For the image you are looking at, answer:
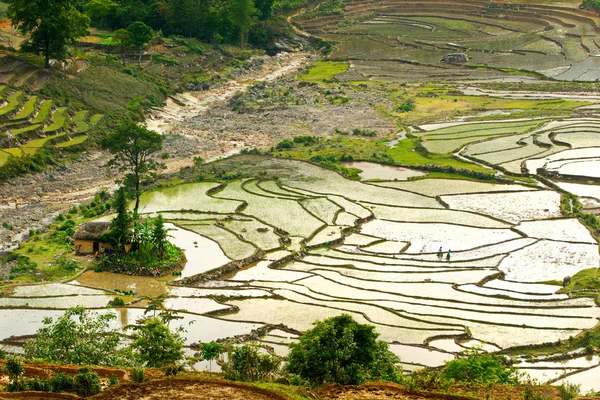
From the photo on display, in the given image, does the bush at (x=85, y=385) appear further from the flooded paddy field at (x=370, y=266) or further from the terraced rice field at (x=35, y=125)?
the terraced rice field at (x=35, y=125)

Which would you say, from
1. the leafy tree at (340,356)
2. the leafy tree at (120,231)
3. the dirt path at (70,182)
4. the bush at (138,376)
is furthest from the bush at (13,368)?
the dirt path at (70,182)

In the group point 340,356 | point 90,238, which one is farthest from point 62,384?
point 90,238

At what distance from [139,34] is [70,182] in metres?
23.1

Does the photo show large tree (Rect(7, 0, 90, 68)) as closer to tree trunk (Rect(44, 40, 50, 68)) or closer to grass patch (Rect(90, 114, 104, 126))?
tree trunk (Rect(44, 40, 50, 68))

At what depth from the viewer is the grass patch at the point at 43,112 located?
44.1 meters

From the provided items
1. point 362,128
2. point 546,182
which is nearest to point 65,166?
point 362,128

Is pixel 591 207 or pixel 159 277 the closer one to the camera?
pixel 159 277

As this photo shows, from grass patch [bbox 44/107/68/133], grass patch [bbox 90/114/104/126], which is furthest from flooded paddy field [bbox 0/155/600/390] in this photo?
grass patch [bbox 90/114/104/126]

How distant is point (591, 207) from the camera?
37469mm

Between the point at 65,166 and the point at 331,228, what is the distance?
44.6 ft

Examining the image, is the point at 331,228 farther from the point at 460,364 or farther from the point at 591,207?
the point at 460,364

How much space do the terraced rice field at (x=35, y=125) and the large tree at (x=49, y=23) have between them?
4868mm

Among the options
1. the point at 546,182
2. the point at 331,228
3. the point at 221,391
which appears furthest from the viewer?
the point at 546,182

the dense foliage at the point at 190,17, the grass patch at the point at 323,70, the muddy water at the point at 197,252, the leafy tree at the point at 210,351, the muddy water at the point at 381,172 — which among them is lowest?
the muddy water at the point at 197,252
